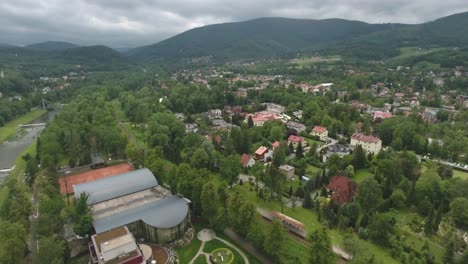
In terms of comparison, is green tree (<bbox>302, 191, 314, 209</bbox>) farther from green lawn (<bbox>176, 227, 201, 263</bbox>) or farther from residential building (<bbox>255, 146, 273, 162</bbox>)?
residential building (<bbox>255, 146, 273, 162</bbox>)

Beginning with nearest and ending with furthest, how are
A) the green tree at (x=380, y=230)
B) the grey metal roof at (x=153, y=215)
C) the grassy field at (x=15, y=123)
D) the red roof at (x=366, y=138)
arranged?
1. the green tree at (x=380, y=230)
2. the grey metal roof at (x=153, y=215)
3. the red roof at (x=366, y=138)
4. the grassy field at (x=15, y=123)

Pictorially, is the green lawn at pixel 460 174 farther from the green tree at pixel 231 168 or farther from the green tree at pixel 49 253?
the green tree at pixel 49 253

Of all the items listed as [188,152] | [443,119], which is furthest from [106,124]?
[443,119]

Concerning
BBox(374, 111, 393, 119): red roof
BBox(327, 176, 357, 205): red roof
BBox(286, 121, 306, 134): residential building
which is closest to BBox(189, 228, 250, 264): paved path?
BBox(327, 176, 357, 205): red roof

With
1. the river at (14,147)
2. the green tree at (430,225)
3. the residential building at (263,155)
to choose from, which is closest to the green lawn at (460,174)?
the green tree at (430,225)

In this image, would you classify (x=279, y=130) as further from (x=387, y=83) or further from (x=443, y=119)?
(x=387, y=83)
